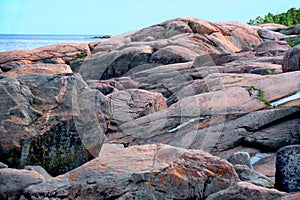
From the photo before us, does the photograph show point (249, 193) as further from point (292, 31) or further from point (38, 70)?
point (292, 31)

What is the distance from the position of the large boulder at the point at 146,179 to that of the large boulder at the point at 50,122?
3.94 ft

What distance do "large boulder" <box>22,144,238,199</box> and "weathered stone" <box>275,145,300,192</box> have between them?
709 millimetres

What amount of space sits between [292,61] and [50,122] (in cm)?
1122

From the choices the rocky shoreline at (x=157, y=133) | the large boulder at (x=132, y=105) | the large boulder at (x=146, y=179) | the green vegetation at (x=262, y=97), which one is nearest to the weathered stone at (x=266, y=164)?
the rocky shoreline at (x=157, y=133)

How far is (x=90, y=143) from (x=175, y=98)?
379 inches

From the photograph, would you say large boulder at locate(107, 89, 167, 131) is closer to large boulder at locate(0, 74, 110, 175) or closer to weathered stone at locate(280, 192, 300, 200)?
large boulder at locate(0, 74, 110, 175)

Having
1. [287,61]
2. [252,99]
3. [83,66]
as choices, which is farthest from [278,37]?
[252,99]

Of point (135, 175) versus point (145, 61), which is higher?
point (135, 175)

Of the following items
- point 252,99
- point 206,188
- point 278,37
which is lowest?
point 278,37

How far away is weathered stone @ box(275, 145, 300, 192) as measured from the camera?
6.91 m

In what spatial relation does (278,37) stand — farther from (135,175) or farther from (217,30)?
(135,175)

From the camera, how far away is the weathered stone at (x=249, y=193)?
6148mm

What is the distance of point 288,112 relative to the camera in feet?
40.9

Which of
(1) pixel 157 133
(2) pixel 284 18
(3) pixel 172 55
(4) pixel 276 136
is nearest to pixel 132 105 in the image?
(1) pixel 157 133
